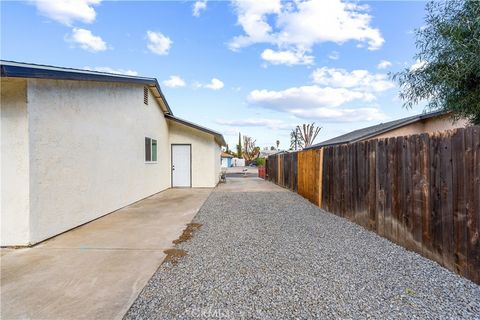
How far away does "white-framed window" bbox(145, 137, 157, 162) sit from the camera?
10.7 meters

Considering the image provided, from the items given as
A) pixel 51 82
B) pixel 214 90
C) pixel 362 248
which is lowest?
pixel 362 248

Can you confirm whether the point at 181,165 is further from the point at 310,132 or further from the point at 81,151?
the point at 310,132

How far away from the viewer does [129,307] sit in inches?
106

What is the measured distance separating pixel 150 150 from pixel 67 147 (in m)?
5.49

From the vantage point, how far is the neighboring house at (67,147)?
4.61 metres

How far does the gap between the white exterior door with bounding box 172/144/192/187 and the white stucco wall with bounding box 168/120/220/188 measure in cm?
22

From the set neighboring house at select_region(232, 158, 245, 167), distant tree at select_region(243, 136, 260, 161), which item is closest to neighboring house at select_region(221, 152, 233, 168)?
neighboring house at select_region(232, 158, 245, 167)

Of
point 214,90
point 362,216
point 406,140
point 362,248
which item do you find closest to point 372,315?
point 362,248

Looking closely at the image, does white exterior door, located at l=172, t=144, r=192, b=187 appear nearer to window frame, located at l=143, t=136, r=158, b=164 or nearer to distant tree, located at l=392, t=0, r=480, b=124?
window frame, located at l=143, t=136, r=158, b=164

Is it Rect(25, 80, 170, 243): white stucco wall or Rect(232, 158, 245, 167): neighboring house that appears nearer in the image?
Rect(25, 80, 170, 243): white stucco wall

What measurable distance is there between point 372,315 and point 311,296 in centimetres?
59

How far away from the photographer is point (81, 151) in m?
6.20

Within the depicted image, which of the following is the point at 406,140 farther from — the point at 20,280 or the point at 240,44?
the point at 240,44

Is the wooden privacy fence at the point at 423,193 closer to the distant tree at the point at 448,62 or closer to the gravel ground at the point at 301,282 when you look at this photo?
the gravel ground at the point at 301,282
